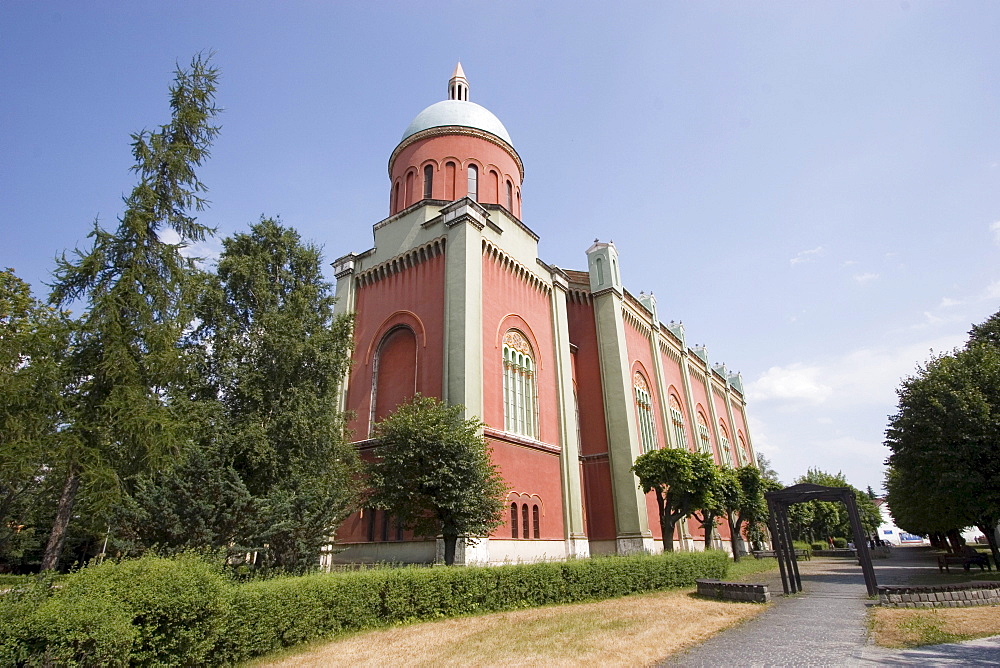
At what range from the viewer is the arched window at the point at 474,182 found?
2952cm

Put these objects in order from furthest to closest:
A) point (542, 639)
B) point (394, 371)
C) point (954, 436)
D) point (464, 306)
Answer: point (394, 371)
point (464, 306)
point (954, 436)
point (542, 639)

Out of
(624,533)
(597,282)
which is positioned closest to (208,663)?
(624,533)

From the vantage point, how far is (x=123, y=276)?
41.5ft

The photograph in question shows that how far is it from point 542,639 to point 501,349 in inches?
575

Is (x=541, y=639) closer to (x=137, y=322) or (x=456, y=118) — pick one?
(x=137, y=322)

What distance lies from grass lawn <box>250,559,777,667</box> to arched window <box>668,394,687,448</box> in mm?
23241

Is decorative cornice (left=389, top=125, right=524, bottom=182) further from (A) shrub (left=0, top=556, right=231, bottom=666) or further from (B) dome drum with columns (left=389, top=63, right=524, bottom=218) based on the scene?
(A) shrub (left=0, top=556, right=231, bottom=666)

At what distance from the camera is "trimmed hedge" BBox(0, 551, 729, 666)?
6.75 meters

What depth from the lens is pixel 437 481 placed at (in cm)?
1620

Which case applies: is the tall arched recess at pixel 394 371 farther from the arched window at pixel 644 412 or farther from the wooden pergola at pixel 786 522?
the arched window at pixel 644 412

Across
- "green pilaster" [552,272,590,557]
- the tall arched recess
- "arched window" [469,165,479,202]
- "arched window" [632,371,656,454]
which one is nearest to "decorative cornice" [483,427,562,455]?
"green pilaster" [552,272,590,557]

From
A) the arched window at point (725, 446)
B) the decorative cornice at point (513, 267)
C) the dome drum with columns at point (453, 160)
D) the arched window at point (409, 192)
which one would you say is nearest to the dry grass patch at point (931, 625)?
the decorative cornice at point (513, 267)

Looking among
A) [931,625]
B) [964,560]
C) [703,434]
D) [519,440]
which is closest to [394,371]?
[519,440]

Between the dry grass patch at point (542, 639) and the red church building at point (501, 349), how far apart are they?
579cm
